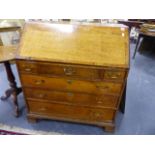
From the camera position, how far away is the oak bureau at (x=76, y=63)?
149 cm

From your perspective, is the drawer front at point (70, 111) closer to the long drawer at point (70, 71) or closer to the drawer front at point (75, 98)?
the drawer front at point (75, 98)

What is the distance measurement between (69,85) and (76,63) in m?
0.27

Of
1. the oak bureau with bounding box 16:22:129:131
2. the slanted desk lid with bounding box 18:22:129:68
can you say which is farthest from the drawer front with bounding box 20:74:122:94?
the slanted desk lid with bounding box 18:22:129:68

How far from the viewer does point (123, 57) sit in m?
1.47

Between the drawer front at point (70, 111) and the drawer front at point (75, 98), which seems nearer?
the drawer front at point (75, 98)

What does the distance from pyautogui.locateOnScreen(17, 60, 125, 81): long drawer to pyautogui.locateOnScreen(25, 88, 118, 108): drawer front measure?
0.74 feet

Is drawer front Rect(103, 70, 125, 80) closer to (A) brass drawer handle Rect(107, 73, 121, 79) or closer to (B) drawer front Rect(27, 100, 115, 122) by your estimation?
(A) brass drawer handle Rect(107, 73, 121, 79)

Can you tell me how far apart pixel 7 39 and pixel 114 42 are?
8.60ft

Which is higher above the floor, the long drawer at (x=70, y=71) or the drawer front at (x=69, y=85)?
the long drawer at (x=70, y=71)

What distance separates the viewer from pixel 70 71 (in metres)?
1.54

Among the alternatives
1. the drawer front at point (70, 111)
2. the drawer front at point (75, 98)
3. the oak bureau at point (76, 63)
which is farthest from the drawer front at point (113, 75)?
the drawer front at point (70, 111)
